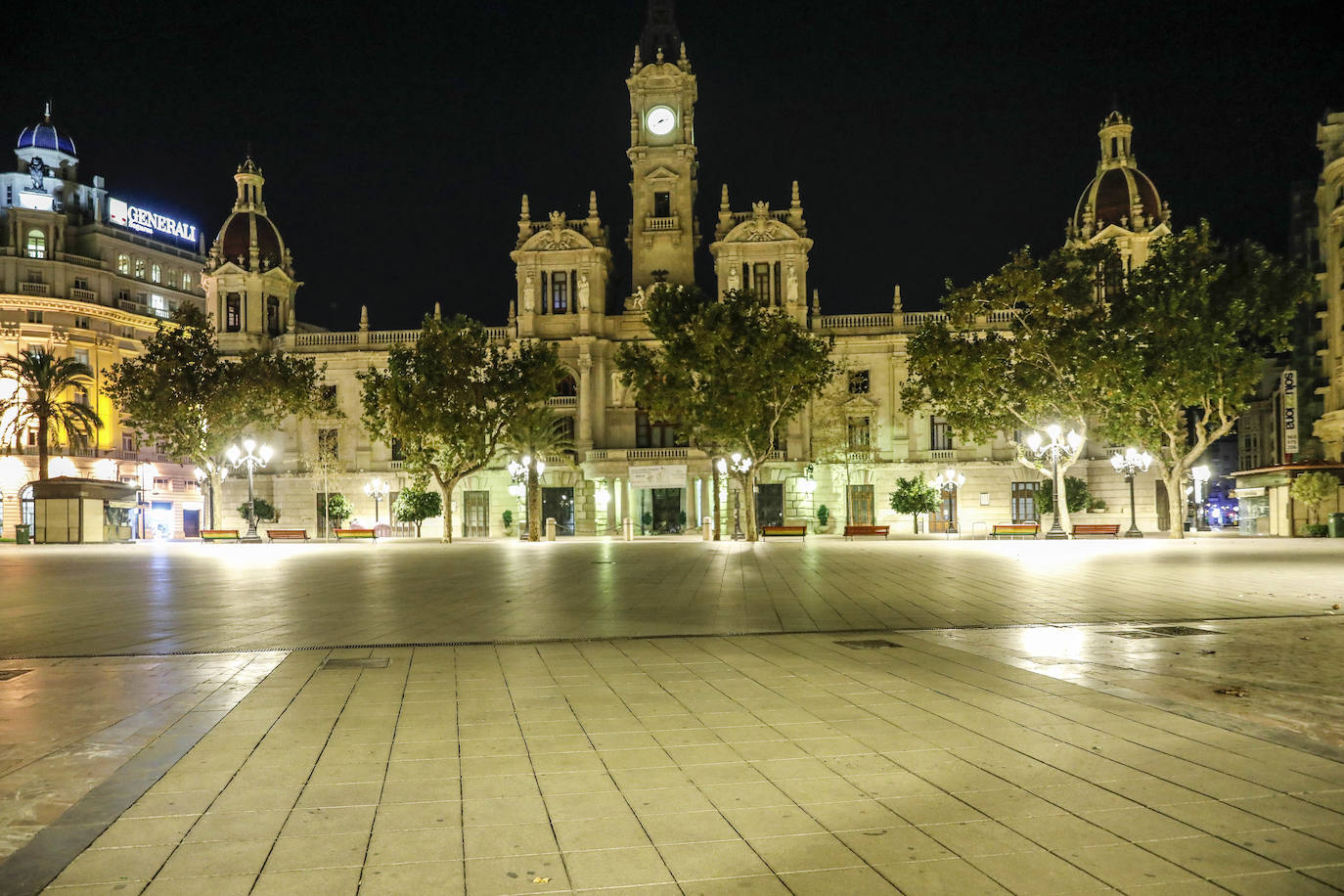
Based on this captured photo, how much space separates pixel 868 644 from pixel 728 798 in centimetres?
653

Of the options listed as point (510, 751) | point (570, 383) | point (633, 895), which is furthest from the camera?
point (570, 383)

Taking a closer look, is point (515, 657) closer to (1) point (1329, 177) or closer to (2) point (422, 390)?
(2) point (422, 390)

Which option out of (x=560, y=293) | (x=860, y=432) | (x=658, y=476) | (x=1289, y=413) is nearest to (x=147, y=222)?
(x=560, y=293)

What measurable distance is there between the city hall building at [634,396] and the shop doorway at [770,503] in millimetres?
130

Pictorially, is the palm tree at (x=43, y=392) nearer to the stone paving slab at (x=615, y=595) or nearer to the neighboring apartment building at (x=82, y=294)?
the neighboring apartment building at (x=82, y=294)

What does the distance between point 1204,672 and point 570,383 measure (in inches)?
2104

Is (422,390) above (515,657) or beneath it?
above

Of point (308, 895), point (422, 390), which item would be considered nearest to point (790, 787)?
point (308, 895)

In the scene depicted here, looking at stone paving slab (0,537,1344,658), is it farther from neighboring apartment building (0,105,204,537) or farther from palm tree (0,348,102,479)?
neighboring apartment building (0,105,204,537)

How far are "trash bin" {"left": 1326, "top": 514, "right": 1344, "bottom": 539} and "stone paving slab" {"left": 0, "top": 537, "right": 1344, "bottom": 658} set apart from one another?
10.1 meters

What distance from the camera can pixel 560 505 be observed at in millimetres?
60500

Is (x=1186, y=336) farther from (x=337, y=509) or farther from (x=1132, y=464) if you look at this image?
(x=337, y=509)

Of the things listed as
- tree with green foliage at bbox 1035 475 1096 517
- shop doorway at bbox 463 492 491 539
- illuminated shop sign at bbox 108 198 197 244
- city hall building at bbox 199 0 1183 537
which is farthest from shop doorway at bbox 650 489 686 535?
illuminated shop sign at bbox 108 198 197 244

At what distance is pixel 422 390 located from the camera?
47.2 metres
